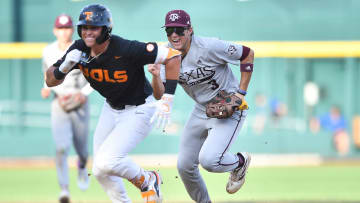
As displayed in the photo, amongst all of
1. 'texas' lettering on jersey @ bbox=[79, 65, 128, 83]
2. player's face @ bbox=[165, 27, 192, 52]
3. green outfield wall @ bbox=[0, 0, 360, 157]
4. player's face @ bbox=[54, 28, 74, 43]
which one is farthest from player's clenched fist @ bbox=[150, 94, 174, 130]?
green outfield wall @ bbox=[0, 0, 360, 157]

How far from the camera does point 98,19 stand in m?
5.37

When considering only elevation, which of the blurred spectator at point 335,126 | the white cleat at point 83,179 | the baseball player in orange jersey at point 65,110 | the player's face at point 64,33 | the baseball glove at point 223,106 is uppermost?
the baseball glove at point 223,106

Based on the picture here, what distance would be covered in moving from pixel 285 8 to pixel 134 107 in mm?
9867

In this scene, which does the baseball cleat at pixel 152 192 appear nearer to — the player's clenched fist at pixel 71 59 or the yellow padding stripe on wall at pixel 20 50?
the player's clenched fist at pixel 71 59

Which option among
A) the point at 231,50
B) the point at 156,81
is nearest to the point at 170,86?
the point at 156,81

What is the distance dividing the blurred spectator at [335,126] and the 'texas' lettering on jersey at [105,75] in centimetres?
906

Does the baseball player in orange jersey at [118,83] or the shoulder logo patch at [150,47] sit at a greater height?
the shoulder logo patch at [150,47]

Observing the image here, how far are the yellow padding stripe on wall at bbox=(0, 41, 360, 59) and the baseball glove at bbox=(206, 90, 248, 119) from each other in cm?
800

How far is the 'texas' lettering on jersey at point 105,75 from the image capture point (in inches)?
216

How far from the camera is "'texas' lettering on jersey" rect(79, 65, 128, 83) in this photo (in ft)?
18.0

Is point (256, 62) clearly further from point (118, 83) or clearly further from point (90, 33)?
point (90, 33)

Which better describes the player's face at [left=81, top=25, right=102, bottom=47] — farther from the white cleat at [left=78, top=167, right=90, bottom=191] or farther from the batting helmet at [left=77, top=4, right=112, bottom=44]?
the white cleat at [left=78, top=167, right=90, bottom=191]

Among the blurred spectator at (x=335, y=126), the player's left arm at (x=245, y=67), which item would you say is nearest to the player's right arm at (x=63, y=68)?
the player's left arm at (x=245, y=67)

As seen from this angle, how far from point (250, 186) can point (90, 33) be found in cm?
499
